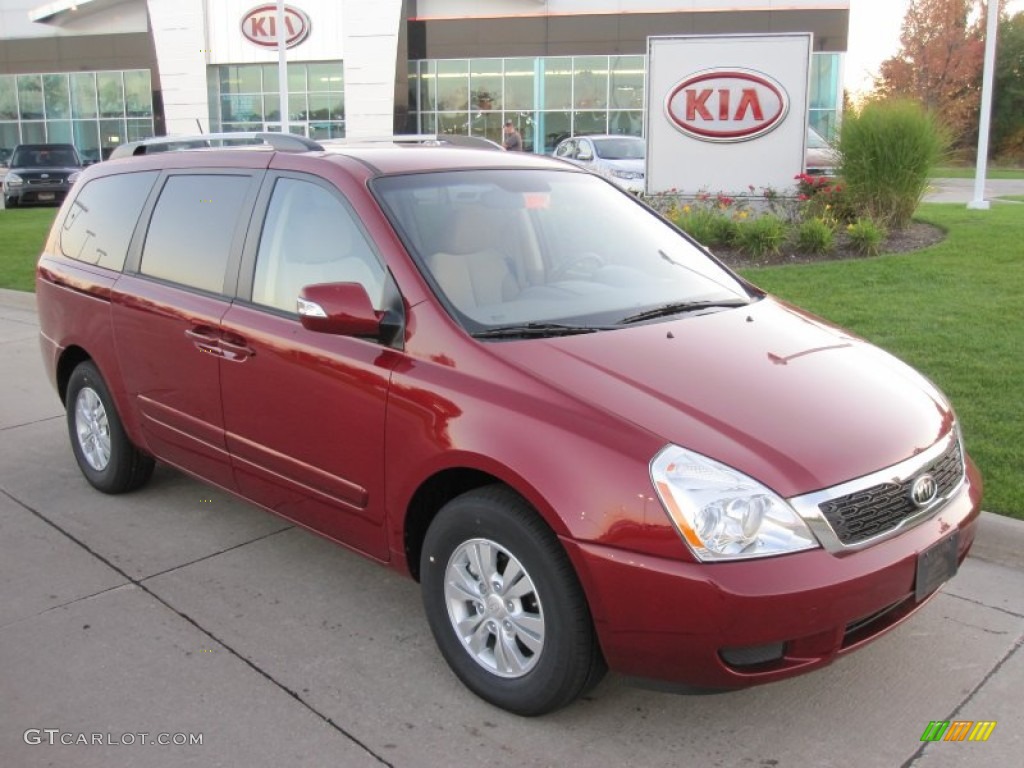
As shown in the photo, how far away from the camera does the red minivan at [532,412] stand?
9.01 feet

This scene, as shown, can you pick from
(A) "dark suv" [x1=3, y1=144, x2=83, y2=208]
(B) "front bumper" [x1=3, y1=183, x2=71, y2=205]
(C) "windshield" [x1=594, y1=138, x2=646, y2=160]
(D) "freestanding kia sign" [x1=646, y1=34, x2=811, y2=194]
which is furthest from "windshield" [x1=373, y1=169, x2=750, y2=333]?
(B) "front bumper" [x1=3, y1=183, x2=71, y2=205]

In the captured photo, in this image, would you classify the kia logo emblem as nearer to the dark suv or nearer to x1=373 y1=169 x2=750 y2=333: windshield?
x1=373 y1=169 x2=750 y2=333: windshield

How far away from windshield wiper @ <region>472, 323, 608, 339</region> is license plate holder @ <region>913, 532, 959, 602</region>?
1.28 m

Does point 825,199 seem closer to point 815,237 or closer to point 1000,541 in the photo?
point 815,237

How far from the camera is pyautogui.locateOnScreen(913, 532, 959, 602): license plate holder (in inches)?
116

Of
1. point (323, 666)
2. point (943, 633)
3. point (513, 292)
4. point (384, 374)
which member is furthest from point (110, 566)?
point (943, 633)

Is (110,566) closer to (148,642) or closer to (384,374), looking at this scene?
(148,642)

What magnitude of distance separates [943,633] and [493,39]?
3456 centimetres

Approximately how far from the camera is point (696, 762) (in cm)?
297

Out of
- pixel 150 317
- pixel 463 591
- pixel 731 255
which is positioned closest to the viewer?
pixel 463 591

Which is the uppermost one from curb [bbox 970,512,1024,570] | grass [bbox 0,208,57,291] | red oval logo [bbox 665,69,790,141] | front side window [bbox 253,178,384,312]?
red oval logo [bbox 665,69,790,141]

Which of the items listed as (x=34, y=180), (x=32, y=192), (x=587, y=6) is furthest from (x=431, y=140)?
(x=587, y=6)

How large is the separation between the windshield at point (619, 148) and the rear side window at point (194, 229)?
16077 mm

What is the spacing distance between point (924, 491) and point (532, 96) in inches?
1351
